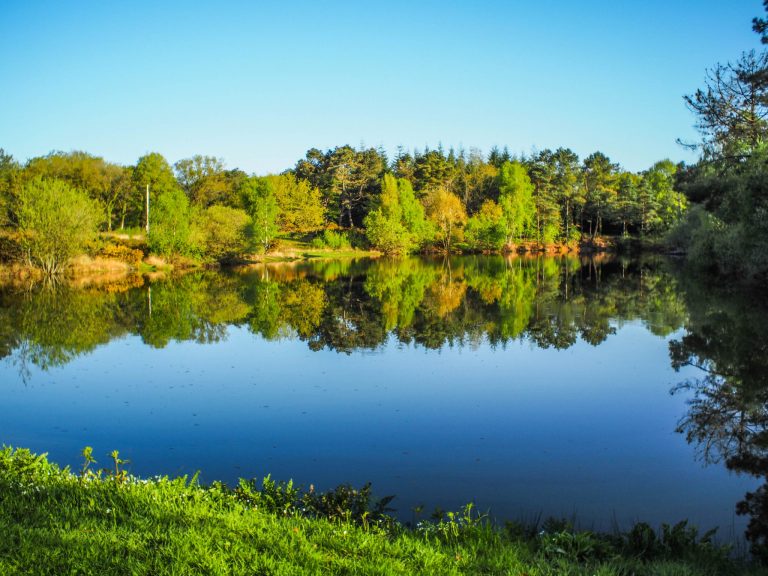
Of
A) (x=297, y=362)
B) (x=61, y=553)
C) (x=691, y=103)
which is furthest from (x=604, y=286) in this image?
(x=61, y=553)

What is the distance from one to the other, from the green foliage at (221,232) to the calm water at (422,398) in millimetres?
27094

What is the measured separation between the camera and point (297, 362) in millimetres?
15867

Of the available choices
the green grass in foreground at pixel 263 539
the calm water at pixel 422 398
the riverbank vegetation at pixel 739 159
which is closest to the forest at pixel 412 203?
the riverbank vegetation at pixel 739 159

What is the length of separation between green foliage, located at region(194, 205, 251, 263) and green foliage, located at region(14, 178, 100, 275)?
38.7 ft

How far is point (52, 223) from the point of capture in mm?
37812

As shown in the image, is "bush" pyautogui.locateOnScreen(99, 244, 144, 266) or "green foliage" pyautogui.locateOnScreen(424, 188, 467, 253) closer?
"bush" pyautogui.locateOnScreen(99, 244, 144, 266)

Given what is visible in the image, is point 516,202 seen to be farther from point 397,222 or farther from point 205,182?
point 205,182

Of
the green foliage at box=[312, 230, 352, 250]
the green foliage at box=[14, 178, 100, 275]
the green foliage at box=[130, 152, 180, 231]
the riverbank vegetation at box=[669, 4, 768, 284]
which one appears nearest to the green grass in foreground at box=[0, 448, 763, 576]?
the riverbank vegetation at box=[669, 4, 768, 284]

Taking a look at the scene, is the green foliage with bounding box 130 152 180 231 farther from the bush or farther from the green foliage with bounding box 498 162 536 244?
the green foliage with bounding box 498 162 536 244

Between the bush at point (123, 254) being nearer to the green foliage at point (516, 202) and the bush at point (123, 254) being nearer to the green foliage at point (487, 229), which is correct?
the green foliage at point (487, 229)

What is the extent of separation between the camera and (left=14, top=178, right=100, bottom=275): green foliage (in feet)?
124

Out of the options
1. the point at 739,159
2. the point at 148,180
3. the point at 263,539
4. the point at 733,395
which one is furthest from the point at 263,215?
the point at 263,539

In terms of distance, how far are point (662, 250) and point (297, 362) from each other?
234 feet

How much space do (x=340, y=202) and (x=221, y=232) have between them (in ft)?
111
